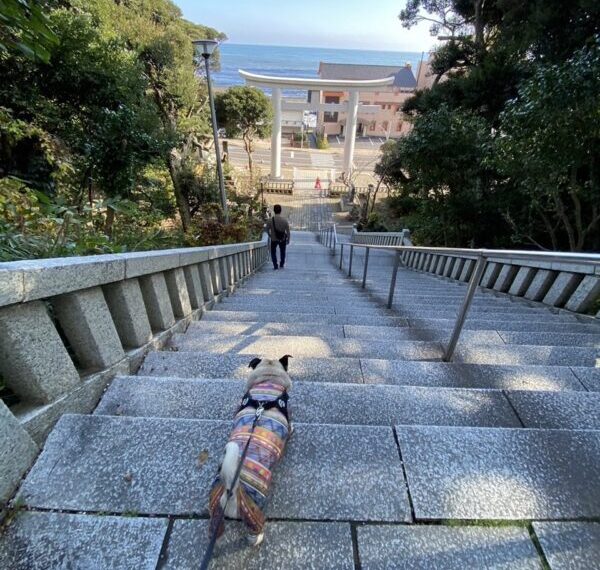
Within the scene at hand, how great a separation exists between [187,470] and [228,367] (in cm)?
77

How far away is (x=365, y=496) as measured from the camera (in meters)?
1.07

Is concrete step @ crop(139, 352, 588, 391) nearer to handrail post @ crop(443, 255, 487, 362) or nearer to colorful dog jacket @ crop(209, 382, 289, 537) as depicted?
handrail post @ crop(443, 255, 487, 362)

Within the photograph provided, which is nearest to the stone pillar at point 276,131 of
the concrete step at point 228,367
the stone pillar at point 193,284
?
the stone pillar at point 193,284

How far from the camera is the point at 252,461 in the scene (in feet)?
3.15

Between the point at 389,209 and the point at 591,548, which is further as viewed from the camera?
the point at 389,209

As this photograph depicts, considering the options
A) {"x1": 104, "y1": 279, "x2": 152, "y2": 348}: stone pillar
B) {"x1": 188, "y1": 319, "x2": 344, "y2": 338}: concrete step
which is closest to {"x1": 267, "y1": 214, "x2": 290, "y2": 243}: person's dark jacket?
{"x1": 188, "y1": 319, "x2": 344, "y2": 338}: concrete step

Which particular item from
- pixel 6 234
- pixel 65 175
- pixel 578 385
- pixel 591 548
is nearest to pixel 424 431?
pixel 591 548

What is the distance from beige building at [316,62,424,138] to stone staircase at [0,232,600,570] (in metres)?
44.3

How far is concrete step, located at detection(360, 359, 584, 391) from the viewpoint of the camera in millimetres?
1760

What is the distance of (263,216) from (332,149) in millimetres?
27247

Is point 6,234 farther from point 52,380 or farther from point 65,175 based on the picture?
point 65,175

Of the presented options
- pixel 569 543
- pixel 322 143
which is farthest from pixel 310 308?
pixel 322 143

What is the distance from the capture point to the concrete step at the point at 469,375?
1.76m

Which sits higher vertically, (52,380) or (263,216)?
(52,380)
